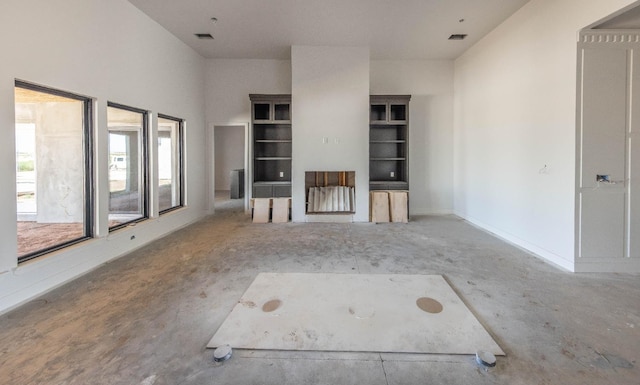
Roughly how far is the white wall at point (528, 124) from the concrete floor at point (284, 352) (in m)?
0.58

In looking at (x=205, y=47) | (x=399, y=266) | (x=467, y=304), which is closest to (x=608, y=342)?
(x=467, y=304)

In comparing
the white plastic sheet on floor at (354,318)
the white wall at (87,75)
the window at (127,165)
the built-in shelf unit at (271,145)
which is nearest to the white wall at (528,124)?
the white plastic sheet on floor at (354,318)

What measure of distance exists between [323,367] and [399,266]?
2014 millimetres

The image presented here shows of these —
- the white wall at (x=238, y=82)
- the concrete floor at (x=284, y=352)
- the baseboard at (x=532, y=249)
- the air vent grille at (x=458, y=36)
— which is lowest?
the concrete floor at (x=284, y=352)

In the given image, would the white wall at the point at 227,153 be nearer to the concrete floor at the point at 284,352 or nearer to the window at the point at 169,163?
the window at the point at 169,163

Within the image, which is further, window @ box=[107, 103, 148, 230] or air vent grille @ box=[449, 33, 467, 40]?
air vent grille @ box=[449, 33, 467, 40]

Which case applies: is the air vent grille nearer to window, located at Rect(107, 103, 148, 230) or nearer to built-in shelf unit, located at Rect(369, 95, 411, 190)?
built-in shelf unit, located at Rect(369, 95, 411, 190)

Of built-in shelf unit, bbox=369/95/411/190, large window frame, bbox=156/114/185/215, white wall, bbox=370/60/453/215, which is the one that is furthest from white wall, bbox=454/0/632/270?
large window frame, bbox=156/114/185/215

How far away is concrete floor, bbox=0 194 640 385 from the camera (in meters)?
1.79

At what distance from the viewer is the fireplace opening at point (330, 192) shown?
6441 millimetres

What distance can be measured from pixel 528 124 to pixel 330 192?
3.71 m

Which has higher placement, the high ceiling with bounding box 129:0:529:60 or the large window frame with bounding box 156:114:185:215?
the high ceiling with bounding box 129:0:529:60

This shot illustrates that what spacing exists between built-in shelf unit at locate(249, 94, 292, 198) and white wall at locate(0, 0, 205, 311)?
150cm

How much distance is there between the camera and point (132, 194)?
4.81 m
